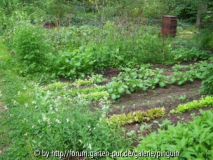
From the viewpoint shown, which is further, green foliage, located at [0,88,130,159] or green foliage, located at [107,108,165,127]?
green foliage, located at [107,108,165,127]

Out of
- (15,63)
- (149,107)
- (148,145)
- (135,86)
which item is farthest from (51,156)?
(15,63)

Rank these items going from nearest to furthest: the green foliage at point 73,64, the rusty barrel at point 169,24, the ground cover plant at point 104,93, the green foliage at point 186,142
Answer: the green foliage at point 186,142, the ground cover plant at point 104,93, the green foliage at point 73,64, the rusty barrel at point 169,24

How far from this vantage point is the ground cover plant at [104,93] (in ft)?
10.3

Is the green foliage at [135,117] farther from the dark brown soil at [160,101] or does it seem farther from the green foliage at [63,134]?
the green foliage at [63,134]

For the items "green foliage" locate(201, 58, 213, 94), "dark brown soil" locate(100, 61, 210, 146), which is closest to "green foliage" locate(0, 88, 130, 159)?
"dark brown soil" locate(100, 61, 210, 146)

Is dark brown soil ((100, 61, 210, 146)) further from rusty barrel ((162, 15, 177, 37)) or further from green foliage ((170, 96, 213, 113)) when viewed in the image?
rusty barrel ((162, 15, 177, 37))

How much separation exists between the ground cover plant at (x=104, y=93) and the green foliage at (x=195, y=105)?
16 millimetres

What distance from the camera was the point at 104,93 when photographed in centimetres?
495

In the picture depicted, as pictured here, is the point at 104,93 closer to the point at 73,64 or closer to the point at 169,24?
the point at 73,64

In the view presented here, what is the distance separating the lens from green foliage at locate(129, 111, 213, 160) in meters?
2.49

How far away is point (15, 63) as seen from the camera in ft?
23.0

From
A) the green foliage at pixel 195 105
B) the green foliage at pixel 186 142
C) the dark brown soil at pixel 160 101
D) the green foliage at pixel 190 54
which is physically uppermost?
the green foliage at pixel 186 142

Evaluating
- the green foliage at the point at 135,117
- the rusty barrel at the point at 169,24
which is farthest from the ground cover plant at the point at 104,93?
the rusty barrel at the point at 169,24

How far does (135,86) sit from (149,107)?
77cm
